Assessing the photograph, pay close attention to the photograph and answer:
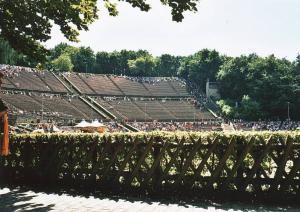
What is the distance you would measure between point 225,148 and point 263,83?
278 ft

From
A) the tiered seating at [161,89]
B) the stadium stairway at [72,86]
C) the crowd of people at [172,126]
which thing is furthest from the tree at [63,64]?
the crowd of people at [172,126]

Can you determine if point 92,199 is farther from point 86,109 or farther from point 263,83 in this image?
point 263,83

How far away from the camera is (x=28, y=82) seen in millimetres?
79500

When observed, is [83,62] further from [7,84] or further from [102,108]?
[102,108]

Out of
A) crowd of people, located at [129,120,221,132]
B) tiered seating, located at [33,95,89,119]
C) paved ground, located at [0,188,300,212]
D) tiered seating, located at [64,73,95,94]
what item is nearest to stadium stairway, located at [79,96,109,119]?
tiered seating, located at [33,95,89,119]

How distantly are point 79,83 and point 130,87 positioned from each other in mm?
13691

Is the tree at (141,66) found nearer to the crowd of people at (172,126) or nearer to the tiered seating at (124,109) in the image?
the tiered seating at (124,109)

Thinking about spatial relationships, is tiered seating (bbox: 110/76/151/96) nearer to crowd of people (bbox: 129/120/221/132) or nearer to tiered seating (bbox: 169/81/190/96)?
tiered seating (bbox: 169/81/190/96)

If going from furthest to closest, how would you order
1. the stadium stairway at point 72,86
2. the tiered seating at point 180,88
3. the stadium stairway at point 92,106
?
1. the tiered seating at point 180,88
2. the stadium stairway at point 72,86
3. the stadium stairway at point 92,106

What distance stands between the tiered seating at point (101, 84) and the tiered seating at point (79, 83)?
1.45 m

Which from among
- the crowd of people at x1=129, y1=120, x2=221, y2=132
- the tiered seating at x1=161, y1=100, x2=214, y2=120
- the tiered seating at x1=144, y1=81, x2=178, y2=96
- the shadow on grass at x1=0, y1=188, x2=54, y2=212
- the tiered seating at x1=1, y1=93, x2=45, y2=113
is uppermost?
the tiered seating at x1=144, y1=81, x2=178, y2=96

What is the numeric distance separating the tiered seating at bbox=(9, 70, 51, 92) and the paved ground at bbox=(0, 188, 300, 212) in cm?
6688

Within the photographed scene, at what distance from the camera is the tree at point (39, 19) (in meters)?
12.8

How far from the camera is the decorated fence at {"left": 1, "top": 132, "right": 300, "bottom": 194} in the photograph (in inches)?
384
